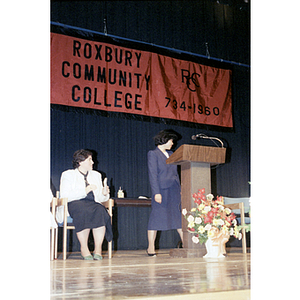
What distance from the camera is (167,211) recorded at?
4.32 meters

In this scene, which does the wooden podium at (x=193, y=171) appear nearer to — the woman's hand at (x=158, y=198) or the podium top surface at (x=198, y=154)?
the podium top surface at (x=198, y=154)

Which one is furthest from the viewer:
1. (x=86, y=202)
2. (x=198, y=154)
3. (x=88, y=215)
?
(x=86, y=202)

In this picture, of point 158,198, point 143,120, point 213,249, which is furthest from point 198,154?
point 143,120

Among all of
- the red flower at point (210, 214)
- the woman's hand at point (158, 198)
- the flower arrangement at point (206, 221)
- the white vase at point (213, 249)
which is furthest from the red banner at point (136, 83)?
the white vase at point (213, 249)

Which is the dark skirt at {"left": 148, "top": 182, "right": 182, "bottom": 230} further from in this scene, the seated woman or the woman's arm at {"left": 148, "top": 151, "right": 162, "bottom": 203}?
the seated woman

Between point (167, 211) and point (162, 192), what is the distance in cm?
22

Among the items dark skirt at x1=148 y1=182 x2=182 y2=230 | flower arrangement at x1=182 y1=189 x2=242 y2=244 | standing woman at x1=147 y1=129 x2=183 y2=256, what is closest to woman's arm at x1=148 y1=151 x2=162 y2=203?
standing woman at x1=147 y1=129 x2=183 y2=256

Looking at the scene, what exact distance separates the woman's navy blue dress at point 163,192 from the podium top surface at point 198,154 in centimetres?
85

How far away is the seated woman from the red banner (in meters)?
1.69

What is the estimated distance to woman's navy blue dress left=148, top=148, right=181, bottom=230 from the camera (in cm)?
425

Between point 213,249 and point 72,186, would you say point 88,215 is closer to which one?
point 72,186

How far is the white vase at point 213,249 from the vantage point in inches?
127

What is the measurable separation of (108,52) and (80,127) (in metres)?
1.22
